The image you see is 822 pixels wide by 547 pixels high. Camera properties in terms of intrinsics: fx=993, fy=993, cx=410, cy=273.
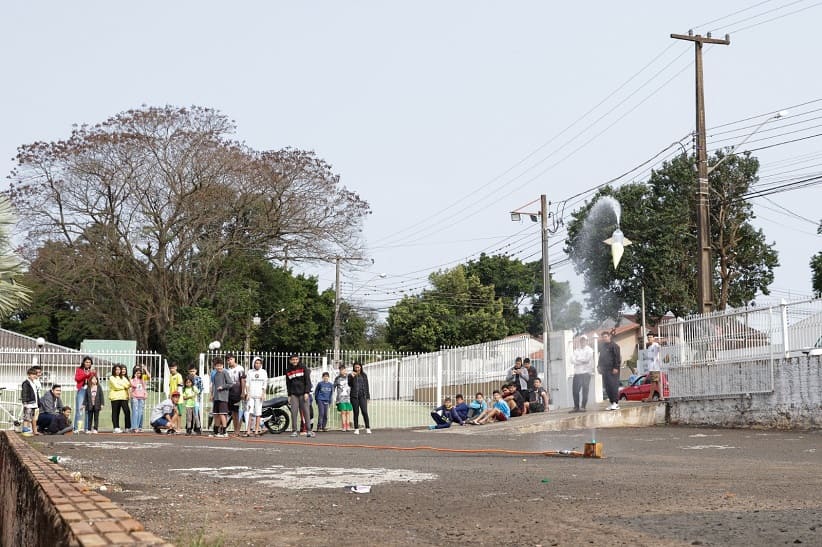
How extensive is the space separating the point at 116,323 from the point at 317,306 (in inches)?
1041

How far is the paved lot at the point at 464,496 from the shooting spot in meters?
5.89

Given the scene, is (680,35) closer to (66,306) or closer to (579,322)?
(579,322)

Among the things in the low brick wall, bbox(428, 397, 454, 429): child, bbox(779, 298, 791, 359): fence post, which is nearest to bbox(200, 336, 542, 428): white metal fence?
bbox(428, 397, 454, 429): child

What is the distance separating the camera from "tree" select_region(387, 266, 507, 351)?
71.6 metres

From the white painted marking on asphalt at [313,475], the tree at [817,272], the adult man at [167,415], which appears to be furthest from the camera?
the tree at [817,272]

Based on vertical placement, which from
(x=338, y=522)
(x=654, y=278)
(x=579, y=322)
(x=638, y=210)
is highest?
(x=638, y=210)

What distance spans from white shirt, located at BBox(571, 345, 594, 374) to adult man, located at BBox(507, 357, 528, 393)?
2.79 meters

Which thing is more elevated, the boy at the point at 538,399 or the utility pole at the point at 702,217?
the utility pole at the point at 702,217

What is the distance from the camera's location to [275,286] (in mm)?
49719

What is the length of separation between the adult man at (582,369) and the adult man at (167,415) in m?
9.23

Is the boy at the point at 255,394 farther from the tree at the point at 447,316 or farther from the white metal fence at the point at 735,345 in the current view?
the tree at the point at 447,316

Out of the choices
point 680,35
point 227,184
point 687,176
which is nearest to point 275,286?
point 227,184

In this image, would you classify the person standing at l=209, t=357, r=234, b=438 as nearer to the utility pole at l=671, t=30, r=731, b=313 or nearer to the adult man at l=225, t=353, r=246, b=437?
the adult man at l=225, t=353, r=246, b=437

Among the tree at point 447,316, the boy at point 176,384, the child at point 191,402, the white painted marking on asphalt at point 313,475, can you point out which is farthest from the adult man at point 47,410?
the tree at point 447,316
